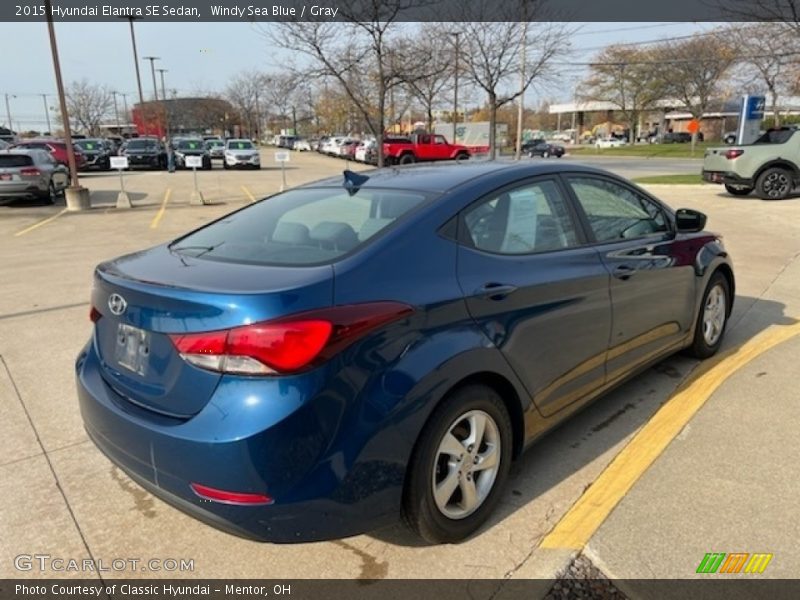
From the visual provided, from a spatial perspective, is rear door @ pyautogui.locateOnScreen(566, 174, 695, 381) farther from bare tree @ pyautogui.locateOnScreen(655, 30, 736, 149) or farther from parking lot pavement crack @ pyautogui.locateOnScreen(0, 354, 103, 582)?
bare tree @ pyautogui.locateOnScreen(655, 30, 736, 149)

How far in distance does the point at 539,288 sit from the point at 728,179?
14.7 metres

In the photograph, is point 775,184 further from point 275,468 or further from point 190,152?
point 190,152

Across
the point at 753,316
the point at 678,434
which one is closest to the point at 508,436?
the point at 678,434

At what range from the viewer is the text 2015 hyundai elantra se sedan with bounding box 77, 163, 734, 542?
2.02 m

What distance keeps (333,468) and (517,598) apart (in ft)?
2.90

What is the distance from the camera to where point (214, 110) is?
75.3 m

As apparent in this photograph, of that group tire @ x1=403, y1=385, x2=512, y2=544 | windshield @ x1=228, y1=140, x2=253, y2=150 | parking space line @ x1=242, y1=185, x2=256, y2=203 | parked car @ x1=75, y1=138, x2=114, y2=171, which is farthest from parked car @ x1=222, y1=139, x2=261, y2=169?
tire @ x1=403, y1=385, x2=512, y2=544

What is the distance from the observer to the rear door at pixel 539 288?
2604 mm

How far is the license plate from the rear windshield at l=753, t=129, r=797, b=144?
16.0 meters

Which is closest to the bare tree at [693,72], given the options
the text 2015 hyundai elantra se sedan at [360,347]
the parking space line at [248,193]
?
the parking space line at [248,193]

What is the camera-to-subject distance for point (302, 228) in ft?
9.42

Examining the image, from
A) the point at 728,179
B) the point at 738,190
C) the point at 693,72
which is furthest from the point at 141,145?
the point at 693,72

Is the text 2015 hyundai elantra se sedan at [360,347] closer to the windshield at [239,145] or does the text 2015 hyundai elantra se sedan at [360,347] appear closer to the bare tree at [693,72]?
the windshield at [239,145]

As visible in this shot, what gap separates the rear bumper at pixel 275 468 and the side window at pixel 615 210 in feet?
6.37
